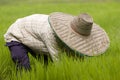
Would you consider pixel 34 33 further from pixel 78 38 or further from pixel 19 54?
pixel 78 38

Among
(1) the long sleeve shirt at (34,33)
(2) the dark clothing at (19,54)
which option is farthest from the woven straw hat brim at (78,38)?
(2) the dark clothing at (19,54)

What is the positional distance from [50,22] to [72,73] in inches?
27.3

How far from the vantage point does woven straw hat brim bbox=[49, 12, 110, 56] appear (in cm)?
330

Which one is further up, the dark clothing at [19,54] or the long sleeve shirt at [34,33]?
the long sleeve shirt at [34,33]

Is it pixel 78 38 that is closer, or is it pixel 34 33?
pixel 78 38

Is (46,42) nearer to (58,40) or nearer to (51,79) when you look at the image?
(58,40)

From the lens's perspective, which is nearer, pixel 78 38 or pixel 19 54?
pixel 78 38

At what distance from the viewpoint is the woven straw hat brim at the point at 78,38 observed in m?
3.30

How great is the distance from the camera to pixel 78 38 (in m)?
3.39

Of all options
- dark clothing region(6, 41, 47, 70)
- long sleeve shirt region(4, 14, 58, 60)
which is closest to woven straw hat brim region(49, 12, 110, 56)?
long sleeve shirt region(4, 14, 58, 60)

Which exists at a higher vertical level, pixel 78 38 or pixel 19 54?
pixel 78 38

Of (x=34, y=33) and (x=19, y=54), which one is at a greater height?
(x=34, y=33)

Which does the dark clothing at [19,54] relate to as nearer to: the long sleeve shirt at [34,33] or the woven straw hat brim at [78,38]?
the long sleeve shirt at [34,33]

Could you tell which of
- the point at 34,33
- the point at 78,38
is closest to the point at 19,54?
the point at 34,33
